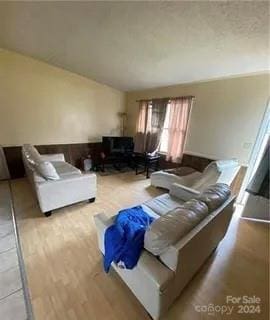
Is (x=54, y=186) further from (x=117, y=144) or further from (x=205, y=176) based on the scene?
(x=117, y=144)

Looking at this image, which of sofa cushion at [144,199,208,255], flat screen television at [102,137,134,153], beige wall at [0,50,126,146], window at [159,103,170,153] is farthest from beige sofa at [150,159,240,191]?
beige wall at [0,50,126,146]

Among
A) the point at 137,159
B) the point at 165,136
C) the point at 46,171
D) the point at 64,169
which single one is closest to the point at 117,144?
the point at 137,159

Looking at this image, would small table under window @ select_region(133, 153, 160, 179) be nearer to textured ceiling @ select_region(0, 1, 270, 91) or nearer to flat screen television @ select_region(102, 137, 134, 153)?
flat screen television @ select_region(102, 137, 134, 153)

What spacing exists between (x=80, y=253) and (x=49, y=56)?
3.85 m

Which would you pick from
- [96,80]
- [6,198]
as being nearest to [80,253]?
[6,198]

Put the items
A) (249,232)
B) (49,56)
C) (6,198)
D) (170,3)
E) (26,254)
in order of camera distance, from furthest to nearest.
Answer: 1. (49,56)
2. (6,198)
3. (249,232)
4. (26,254)
5. (170,3)

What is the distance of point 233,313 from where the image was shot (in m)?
1.41

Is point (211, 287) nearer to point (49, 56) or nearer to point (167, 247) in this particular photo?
point (167, 247)

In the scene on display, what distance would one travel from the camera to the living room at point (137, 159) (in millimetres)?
1381

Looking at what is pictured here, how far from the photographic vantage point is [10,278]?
5.19 feet

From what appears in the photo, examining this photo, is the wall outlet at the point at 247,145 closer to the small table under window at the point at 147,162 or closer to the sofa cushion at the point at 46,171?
the small table under window at the point at 147,162

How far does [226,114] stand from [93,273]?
3.42 metres

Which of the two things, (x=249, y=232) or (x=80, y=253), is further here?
(x=249, y=232)

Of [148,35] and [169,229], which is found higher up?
[148,35]
